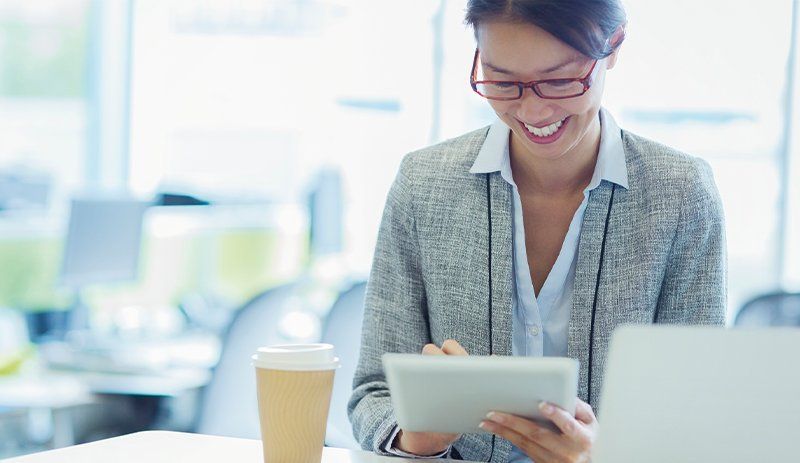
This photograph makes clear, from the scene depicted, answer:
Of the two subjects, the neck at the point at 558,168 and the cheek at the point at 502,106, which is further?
the neck at the point at 558,168

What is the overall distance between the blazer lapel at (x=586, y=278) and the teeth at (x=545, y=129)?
15 centimetres

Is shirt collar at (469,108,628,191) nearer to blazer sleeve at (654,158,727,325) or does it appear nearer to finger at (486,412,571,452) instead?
blazer sleeve at (654,158,727,325)

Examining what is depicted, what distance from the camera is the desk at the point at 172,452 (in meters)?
1.29

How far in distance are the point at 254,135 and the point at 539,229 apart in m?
4.14

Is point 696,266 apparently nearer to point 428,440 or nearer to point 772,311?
point 428,440

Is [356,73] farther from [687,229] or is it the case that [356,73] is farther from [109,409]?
[687,229]

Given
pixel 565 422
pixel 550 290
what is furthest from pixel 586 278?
pixel 565 422

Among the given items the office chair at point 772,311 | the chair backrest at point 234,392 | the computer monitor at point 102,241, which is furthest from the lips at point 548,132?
the computer monitor at point 102,241

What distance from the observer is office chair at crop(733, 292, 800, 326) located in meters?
2.71

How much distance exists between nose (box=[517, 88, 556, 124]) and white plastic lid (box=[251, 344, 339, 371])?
50 cm

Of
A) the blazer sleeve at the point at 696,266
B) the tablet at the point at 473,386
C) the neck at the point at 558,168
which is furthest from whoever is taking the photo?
the neck at the point at 558,168

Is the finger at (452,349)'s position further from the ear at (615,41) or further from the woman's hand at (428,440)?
the ear at (615,41)

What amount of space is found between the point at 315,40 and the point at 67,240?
6.57 ft

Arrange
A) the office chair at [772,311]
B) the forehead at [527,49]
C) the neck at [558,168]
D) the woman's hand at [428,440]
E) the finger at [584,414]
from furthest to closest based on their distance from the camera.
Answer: the office chair at [772,311]
the neck at [558,168]
the forehead at [527,49]
the woman's hand at [428,440]
the finger at [584,414]
